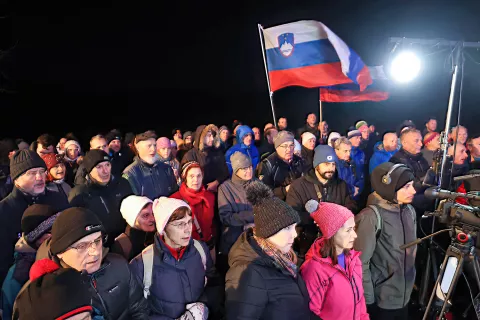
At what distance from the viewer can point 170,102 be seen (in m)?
22.1

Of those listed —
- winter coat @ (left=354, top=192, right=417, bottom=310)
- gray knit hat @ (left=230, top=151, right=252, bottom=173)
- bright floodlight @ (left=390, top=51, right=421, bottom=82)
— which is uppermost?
bright floodlight @ (left=390, top=51, right=421, bottom=82)

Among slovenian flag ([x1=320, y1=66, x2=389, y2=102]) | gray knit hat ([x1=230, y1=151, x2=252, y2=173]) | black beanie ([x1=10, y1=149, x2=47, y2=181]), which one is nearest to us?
black beanie ([x1=10, y1=149, x2=47, y2=181])

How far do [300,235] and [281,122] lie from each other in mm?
6475

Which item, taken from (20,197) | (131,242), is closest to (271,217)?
(131,242)

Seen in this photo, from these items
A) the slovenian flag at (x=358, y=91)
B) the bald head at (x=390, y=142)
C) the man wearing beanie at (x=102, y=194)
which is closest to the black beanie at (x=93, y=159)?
the man wearing beanie at (x=102, y=194)

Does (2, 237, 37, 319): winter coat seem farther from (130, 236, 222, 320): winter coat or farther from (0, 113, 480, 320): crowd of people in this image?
A: (130, 236, 222, 320): winter coat

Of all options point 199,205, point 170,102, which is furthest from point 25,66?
point 199,205

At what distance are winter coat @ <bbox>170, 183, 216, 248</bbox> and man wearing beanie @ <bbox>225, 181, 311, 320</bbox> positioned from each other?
5.52 feet

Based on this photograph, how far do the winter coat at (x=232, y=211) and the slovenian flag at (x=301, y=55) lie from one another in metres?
3.32

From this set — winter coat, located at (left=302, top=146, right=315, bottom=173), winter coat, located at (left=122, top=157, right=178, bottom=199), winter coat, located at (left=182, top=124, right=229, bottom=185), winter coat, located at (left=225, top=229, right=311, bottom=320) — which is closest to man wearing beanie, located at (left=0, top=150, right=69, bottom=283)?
winter coat, located at (left=122, top=157, right=178, bottom=199)

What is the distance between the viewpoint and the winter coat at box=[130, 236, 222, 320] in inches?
99.9

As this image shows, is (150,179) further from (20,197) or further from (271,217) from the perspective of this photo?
(271,217)

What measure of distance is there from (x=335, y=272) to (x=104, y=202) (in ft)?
8.29

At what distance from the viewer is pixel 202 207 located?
4.17m
